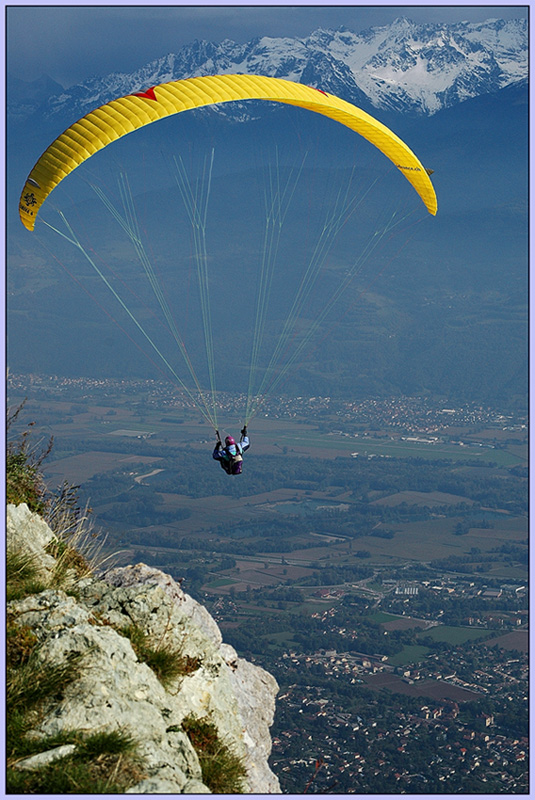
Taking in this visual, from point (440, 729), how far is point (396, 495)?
104736mm

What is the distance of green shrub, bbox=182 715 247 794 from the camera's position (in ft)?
25.7

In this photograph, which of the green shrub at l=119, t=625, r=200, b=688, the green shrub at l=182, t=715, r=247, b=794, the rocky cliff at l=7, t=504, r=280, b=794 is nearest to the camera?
the rocky cliff at l=7, t=504, r=280, b=794

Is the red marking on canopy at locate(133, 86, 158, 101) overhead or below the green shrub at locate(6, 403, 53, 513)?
overhead

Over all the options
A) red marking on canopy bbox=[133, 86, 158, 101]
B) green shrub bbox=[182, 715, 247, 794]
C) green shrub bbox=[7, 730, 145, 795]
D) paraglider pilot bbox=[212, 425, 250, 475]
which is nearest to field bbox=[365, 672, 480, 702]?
paraglider pilot bbox=[212, 425, 250, 475]

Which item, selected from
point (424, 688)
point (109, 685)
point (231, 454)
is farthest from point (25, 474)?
point (424, 688)

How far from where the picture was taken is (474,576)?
309 feet

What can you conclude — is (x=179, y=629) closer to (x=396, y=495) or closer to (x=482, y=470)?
(x=396, y=495)

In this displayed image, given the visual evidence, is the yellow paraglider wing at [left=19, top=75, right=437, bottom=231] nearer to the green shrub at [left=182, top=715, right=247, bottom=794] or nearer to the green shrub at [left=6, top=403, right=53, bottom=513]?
the green shrub at [left=6, top=403, right=53, bottom=513]

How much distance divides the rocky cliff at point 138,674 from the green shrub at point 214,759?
0.34 ft

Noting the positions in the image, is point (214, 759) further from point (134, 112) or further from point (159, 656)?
point (134, 112)

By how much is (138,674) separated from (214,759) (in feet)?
4.56

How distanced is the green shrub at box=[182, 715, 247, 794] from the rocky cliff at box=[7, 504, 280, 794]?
10 cm

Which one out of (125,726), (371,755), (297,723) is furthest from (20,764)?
(297,723)

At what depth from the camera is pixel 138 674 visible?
7.65 meters
